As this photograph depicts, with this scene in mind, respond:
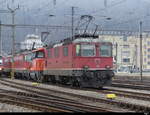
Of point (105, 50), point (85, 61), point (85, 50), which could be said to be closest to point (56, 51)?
point (85, 50)

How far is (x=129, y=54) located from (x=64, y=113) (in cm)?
11670

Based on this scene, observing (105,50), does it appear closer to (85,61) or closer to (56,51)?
(85,61)

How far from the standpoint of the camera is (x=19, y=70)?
151 ft

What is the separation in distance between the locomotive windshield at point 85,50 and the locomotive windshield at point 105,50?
1.85ft

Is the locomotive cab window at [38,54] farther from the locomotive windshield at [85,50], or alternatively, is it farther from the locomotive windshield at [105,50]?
the locomotive windshield at [105,50]

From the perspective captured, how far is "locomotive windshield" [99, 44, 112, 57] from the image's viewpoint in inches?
1013

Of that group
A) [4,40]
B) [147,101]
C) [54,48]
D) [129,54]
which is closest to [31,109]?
[147,101]

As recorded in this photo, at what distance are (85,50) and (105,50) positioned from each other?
141cm

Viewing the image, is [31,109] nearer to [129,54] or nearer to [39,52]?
[39,52]

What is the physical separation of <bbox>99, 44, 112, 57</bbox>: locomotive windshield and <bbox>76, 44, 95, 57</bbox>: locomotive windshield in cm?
56

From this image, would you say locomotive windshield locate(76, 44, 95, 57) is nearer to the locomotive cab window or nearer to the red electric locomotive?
the red electric locomotive

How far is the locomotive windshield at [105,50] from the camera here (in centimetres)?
2572

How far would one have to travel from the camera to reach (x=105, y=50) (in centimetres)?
2586

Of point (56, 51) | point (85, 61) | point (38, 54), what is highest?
point (56, 51)
